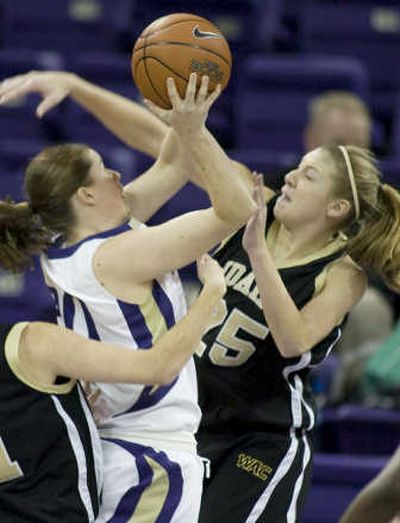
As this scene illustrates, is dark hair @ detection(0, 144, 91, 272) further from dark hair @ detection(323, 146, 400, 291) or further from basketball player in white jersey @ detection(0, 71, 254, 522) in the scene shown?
dark hair @ detection(323, 146, 400, 291)

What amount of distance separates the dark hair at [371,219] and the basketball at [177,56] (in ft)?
1.98

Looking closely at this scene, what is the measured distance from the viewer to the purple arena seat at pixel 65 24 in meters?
8.62

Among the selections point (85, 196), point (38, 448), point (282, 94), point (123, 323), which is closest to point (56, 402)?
point (38, 448)

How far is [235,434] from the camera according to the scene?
4223 mm

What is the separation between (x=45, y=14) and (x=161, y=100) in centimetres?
504

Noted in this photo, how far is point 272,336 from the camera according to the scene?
4113 millimetres

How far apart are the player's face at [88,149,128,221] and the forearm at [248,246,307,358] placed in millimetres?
385

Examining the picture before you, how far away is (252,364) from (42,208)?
88cm

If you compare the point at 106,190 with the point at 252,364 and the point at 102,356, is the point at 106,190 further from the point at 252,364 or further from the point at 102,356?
the point at 252,364

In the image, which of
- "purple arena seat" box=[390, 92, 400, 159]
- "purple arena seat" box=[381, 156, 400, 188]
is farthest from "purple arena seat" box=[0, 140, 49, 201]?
"purple arena seat" box=[390, 92, 400, 159]

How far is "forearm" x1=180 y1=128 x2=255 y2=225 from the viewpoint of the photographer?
141 inches

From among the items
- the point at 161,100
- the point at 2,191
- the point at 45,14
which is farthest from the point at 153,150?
the point at 45,14

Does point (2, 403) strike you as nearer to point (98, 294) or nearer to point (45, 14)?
point (98, 294)

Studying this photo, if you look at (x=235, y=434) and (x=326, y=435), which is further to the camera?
(x=326, y=435)
